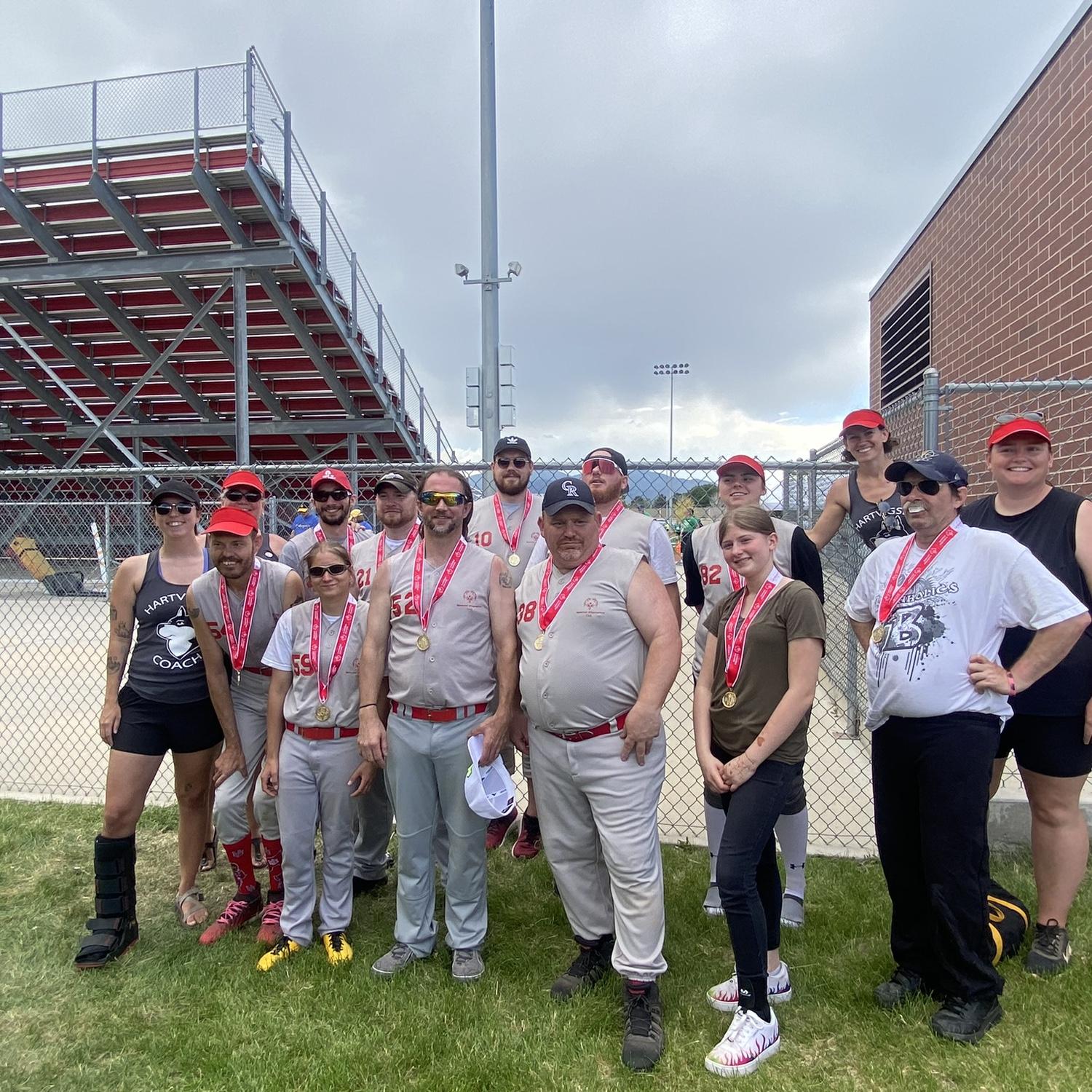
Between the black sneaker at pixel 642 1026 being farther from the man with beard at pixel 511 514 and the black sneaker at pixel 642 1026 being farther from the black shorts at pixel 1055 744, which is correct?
the black shorts at pixel 1055 744

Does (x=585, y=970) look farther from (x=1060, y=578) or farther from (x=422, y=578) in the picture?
(x=1060, y=578)

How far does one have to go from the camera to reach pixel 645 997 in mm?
3066

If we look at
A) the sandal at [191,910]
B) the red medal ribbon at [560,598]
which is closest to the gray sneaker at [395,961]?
the sandal at [191,910]

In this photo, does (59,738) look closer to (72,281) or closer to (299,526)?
(299,526)

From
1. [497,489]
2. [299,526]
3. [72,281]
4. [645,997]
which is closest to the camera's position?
[645,997]

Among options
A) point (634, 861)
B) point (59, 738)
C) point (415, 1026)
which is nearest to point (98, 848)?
point (415, 1026)

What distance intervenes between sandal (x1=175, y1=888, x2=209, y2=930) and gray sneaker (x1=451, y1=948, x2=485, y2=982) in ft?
4.61

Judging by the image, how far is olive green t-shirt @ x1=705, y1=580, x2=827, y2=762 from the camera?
291 centimetres

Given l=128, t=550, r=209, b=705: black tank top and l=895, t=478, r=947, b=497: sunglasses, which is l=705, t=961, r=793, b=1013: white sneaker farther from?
l=128, t=550, r=209, b=705: black tank top

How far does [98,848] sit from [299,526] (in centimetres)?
877

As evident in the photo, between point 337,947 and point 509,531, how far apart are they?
7.06 feet

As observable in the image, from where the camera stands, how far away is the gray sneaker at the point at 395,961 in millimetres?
3461

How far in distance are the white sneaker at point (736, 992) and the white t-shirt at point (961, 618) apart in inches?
45.8

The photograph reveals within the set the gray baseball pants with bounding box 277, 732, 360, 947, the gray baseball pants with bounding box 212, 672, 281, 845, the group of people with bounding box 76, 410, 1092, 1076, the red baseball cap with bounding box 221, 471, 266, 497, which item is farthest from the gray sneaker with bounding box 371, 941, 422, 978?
the red baseball cap with bounding box 221, 471, 266, 497
